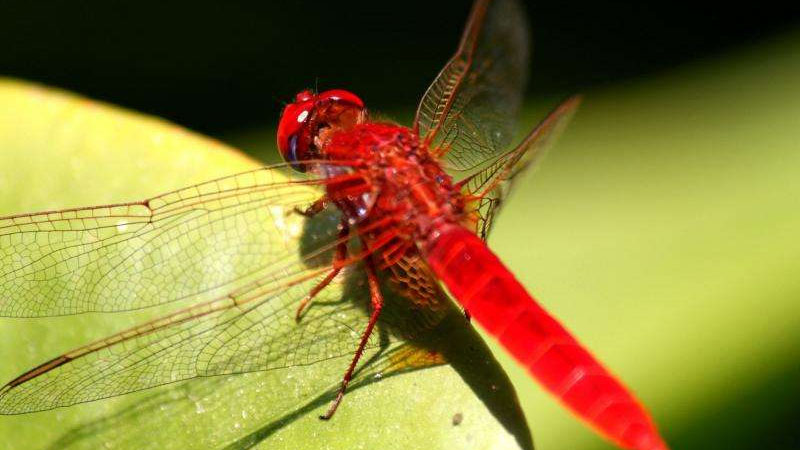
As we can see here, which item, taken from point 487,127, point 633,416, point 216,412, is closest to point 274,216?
point 216,412

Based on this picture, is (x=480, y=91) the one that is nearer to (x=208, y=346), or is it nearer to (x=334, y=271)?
(x=334, y=271)

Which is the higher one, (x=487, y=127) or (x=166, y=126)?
(x=166, y=126)

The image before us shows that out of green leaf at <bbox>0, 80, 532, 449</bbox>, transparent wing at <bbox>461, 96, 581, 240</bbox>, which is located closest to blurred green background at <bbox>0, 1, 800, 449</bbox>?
transparent wing at <bbox>461, 96, 581, 240</bbox>

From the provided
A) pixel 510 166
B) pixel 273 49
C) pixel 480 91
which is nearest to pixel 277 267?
pixel 510 166

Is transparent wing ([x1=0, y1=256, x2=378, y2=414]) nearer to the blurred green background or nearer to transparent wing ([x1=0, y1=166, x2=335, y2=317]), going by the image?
transparent wing ([x1=0, y1=166, x2=335, y2=317])

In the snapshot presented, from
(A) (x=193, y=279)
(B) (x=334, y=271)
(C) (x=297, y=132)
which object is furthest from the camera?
(C) (x=297, y=132)

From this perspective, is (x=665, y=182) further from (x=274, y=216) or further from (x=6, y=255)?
(x=6, y=255)

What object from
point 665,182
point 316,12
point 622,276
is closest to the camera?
point 622,276
